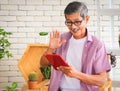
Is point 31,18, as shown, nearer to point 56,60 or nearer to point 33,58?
point 33,58

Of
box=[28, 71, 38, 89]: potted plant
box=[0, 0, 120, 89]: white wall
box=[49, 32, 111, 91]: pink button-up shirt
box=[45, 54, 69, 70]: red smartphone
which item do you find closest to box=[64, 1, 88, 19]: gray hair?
box=[49, 32, 111, 91]: pink button-up shirt

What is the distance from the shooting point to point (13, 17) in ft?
11.2

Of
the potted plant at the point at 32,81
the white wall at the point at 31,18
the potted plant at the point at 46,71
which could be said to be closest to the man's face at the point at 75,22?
the potted plant at the point at 32,81

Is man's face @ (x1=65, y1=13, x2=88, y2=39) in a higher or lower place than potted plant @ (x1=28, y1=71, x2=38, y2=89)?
higher

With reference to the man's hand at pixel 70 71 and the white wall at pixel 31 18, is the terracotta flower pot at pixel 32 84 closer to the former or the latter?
the white wall at pixel 31 18

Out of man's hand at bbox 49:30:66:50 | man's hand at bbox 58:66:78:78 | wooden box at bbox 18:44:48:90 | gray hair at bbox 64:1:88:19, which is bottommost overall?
wooden box at bbox 18:44:48:90

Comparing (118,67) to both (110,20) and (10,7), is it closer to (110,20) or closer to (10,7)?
(110,20)

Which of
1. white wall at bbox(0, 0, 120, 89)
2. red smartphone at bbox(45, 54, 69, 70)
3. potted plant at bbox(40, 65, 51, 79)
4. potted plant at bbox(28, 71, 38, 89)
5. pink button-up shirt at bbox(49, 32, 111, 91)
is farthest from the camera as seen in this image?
white wall at bbox(0, 0, 120, 89)

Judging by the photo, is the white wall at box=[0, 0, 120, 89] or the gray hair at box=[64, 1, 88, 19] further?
the white wall at box=[0, 0, 120, 89]

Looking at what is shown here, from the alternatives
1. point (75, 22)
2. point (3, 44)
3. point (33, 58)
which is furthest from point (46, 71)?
point (75, 22)

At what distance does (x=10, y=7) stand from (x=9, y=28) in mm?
251

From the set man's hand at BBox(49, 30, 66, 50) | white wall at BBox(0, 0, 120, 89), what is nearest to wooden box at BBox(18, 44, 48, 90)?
white wall at BBox(0, 0, 120, 89)

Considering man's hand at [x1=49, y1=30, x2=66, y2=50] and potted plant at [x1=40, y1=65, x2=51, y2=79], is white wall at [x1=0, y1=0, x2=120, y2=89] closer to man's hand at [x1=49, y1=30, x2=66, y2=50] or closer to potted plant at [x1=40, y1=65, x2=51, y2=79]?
potted plant at [x1=40, y1=65, x2=51, y2=79]

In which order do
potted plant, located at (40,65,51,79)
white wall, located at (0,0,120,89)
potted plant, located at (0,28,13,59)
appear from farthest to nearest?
white wall, located at (0,0,120,89), potted plant, located at (0,28,13,59), potted plant, located at (40,65,51,79)
